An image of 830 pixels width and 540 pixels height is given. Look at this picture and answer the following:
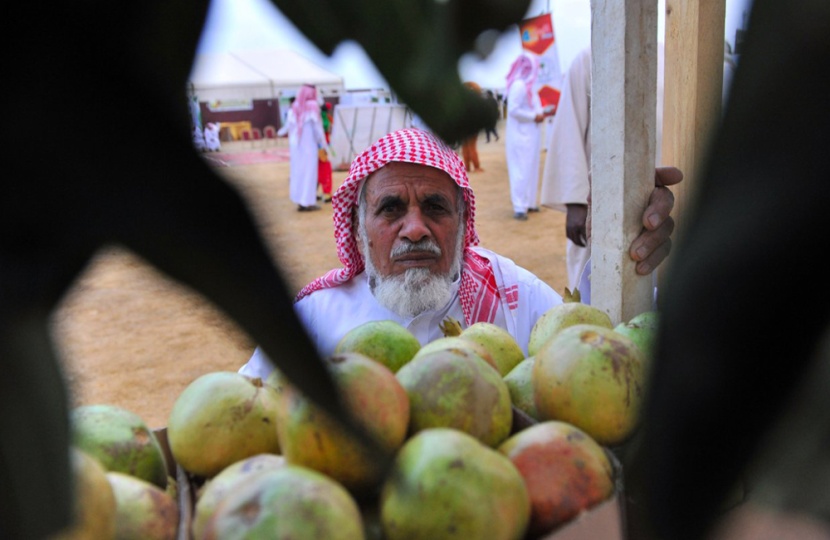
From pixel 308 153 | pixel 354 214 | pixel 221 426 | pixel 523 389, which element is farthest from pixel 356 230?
pixel 308 153

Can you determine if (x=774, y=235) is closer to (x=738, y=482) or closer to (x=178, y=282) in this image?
(x=738, y=482)

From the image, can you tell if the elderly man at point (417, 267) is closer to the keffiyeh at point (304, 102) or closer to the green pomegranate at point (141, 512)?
the keffiyeh at point (304, 102)

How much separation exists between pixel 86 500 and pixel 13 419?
224 millimetres

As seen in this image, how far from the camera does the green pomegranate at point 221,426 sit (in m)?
0.95

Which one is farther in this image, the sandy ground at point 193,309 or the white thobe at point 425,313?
the white thobe at point 425,313

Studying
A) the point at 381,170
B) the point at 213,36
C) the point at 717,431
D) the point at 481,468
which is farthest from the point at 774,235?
the point at 381,170

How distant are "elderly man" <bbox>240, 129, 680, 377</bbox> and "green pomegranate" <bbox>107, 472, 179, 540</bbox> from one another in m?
1.46

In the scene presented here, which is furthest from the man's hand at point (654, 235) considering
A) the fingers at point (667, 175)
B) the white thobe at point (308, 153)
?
the white thobe at point (308, 153)

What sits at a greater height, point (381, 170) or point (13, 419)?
point (13, 419)

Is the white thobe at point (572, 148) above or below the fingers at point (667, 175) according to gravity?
below

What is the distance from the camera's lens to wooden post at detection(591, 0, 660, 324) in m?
1.42

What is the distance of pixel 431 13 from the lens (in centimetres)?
34

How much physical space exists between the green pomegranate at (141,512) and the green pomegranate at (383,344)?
A: 0.44 metres

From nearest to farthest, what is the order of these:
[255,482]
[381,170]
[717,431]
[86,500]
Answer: [717,431] → [86,500] → [255,482] → [381,170]
